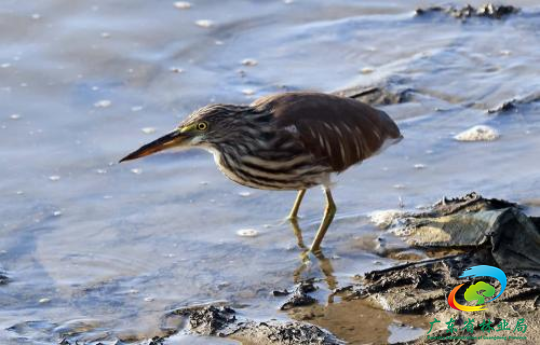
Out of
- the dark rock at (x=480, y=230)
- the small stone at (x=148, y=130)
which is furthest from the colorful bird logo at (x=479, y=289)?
the small stone at (x=148, y=130)

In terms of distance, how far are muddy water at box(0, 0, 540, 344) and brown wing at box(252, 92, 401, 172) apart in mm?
440

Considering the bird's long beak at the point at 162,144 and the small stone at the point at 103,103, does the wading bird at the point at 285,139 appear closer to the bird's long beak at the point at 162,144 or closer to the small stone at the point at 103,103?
the bird's long beak at the point at 162,144

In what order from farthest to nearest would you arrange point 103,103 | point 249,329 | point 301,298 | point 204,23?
point 204,23, point 103,103, point 301,298, point 249,329

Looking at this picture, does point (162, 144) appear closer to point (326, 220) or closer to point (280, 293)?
point (280, 293)

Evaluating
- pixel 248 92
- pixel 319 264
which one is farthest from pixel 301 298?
pixel 248 92

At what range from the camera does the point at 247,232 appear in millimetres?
7188

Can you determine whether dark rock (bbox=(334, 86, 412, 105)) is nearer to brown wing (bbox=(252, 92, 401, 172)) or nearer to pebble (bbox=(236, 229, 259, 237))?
brown wing (bbox=(252, 92, 401, 172))

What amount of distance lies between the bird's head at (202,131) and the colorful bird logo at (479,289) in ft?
5.48

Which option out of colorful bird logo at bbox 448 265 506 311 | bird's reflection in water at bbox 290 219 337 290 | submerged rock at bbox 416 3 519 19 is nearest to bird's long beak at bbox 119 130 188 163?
bird's reflection in water at bbox 290 219 337 290

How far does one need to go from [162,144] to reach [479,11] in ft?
16.7

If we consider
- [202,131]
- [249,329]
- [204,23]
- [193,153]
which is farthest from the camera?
[204,23]

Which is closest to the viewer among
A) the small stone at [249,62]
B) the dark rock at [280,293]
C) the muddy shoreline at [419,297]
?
the muddy shoreline at [419,297]

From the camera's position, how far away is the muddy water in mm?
6551

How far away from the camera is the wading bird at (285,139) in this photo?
21.6 feet
